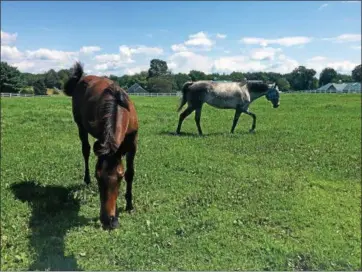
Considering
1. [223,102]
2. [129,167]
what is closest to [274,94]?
[223,102]

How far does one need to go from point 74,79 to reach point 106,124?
1.59ft

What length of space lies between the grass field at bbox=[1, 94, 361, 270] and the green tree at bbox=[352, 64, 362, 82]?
19.8 inches

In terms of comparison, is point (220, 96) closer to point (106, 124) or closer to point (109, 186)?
point (106, 124)

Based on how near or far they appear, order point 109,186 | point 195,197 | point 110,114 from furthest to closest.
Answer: point 195,197 < point 110,114 < point 109,186

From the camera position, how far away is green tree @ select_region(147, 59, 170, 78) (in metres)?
3.17

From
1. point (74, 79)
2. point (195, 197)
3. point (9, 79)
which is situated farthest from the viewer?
point (195, 197)

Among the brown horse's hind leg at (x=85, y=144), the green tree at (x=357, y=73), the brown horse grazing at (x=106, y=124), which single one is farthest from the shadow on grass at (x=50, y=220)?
the green tree at (x=357, y=73)

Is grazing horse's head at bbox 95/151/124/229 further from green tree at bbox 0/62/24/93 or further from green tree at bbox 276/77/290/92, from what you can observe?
green tree at bbox 276/77/290/92

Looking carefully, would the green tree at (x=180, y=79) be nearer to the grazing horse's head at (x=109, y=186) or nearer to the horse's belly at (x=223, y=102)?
the grazing horse's head at (x=109, y=186)

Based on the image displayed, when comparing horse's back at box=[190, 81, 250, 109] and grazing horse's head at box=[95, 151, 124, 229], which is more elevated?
horse's back at box=[190, 81, 250, 109]

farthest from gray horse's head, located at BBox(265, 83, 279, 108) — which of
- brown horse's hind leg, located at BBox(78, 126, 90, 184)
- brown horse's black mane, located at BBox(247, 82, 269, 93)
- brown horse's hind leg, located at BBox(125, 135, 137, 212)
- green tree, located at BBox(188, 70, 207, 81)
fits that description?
brown horse's hind leg, located at BBox(78, 126, 90, 184)

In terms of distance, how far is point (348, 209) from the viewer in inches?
316

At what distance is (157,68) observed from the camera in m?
3.19

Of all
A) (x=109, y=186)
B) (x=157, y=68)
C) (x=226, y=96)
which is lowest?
(x=109, y=186)
